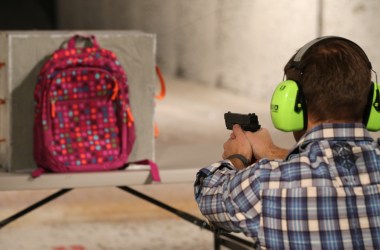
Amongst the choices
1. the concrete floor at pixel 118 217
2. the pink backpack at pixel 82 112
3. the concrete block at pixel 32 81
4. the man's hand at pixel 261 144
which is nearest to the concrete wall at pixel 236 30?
the concrete floor at pixel 118 217

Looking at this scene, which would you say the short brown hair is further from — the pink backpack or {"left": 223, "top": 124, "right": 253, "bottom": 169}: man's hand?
the pink backpack

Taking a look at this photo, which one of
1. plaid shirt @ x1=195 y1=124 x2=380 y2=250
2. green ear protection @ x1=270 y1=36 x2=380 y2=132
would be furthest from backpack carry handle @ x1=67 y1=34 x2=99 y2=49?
plaid shirt @ x1=195 y1=124 x2=380 y2=250

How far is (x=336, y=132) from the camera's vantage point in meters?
1.55

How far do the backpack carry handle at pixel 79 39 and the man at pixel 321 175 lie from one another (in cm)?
181

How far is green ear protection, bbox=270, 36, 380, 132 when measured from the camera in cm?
157

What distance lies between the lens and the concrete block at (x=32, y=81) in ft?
10.8

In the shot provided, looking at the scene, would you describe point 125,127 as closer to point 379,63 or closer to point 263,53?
point 379,63

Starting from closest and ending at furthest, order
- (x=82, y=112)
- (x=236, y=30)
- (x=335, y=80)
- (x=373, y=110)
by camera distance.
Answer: (x=335, y=80) → (x=373, y=110) → (x=82, y=112) → (x=236, y=30)

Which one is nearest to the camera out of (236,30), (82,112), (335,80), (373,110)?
(335,80)

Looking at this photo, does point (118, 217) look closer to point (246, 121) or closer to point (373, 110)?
point (246, 121)

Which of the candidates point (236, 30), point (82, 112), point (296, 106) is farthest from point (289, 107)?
point (236, 30)

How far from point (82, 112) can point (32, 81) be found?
8.8 inches

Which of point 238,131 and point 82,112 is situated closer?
point 238,131

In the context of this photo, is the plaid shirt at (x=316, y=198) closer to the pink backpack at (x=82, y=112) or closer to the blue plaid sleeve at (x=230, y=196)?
the blue plaid sleeve at (x=230, y=196)
